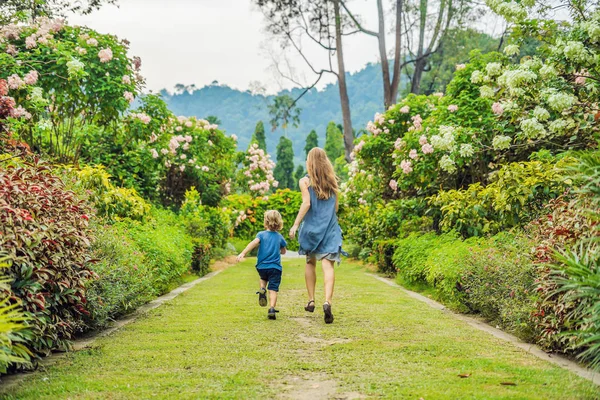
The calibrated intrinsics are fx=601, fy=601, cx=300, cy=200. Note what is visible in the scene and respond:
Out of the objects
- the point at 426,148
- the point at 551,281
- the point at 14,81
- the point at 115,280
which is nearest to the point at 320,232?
the point at 115,280

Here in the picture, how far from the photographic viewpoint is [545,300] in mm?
4855

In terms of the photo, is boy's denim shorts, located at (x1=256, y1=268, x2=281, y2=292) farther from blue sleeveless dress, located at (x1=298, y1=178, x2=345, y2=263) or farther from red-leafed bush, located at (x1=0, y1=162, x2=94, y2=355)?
red-leafed bush, located at (x1=0, y1=162, x2=94, y2=355)

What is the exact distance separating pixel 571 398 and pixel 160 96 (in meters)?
11.5

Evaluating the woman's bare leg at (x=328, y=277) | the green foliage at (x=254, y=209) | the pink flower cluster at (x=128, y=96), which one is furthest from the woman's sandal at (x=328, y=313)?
the green foliage at (x=254, y=209)

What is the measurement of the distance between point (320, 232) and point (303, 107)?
349ft

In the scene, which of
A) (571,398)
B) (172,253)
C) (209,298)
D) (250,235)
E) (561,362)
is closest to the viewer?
(571,398)

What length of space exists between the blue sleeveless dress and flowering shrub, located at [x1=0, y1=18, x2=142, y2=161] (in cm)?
500

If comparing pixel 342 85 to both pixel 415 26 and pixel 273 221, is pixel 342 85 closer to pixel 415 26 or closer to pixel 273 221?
pixel 415 26

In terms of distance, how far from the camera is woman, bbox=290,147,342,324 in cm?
727

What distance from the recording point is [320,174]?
7367 millimetres

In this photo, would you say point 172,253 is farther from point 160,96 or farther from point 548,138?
point 548,138

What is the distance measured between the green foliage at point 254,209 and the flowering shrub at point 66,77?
11893 millimetres

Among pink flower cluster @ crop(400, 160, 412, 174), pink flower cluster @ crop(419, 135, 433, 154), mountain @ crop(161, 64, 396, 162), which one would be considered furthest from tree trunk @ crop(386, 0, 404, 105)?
mountain @ crop(161, 64, 396, 162)

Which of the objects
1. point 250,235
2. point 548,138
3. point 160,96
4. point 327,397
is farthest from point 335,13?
point 327,397
